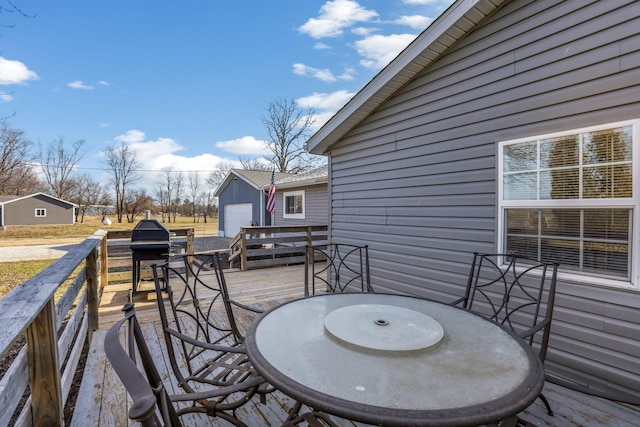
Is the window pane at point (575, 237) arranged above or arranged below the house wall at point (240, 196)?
below

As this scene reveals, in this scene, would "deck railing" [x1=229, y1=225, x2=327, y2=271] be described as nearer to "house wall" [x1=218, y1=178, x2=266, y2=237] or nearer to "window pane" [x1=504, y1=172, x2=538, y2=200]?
"window pane" [x1=504, y1=172, x2=538, y2=200]

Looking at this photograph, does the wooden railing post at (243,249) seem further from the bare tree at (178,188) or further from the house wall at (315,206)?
the bare tree at (178,188)

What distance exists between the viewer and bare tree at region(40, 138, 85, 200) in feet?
102

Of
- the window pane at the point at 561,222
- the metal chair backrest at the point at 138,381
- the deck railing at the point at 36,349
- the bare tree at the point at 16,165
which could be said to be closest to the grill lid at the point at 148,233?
the deck railing at the point at 36,349

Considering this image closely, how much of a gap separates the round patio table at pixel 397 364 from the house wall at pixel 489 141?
52.9 inches

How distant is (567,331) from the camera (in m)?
2.51

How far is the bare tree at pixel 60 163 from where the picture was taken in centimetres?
3113

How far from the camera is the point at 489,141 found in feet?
9.89

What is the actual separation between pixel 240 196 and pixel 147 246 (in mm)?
10812

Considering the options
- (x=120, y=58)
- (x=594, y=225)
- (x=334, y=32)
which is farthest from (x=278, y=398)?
(x=120, y=58)

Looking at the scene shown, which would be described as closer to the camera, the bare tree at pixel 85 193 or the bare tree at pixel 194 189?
the bare tree at pixel 85 193

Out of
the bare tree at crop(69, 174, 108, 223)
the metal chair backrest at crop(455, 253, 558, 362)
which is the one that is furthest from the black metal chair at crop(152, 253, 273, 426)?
the bare tree at crop(69, 174, 108, 223)

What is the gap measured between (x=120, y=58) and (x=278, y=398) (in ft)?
56.7

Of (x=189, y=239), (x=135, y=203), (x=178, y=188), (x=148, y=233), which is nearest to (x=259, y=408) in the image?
(x=148, y=233)
